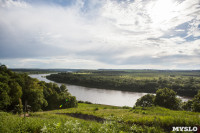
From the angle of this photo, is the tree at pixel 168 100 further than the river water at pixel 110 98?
No

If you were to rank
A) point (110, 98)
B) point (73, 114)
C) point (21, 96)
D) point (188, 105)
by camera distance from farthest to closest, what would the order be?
point (110, 98) < point (188, 105) < point (21, 96) < point (73, 114)

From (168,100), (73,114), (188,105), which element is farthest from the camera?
(188,105)

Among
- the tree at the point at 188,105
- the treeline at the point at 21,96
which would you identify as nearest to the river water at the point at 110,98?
the tree at the point at 188,105

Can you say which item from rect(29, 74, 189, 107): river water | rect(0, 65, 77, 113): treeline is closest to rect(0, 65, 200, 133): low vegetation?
rect(0, 65, 77, 113): treeline

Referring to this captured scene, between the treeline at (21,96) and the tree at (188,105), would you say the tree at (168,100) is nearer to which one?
the tree at (188,105)

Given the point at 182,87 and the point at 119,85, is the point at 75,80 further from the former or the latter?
the point at 182,87

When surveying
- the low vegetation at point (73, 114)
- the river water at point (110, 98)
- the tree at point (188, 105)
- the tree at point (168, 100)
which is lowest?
the river water at point (110, 98)

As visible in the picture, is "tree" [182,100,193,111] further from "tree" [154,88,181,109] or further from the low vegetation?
"tree" [154,88,181,109]

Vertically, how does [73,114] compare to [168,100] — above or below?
above

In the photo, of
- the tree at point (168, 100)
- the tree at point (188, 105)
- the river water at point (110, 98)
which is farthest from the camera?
the river water at point (110, 98)

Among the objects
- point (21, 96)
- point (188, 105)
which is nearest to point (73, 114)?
point (21, 96)

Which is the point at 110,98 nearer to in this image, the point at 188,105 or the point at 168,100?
the point at 188,105

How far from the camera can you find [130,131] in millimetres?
6895

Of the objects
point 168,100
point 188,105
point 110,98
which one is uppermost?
point 168,100
